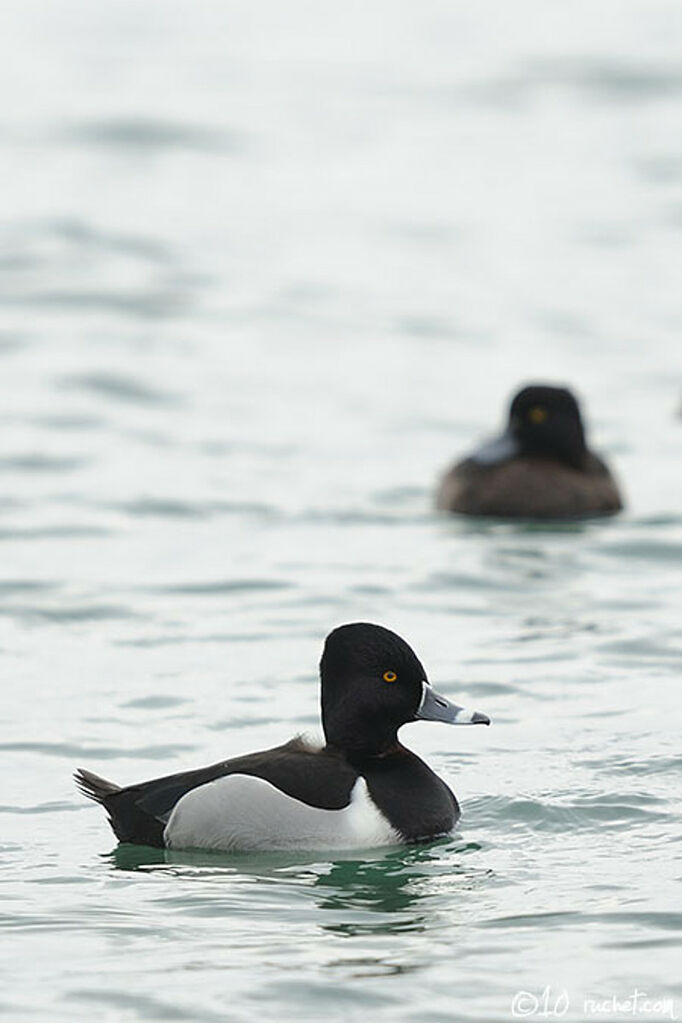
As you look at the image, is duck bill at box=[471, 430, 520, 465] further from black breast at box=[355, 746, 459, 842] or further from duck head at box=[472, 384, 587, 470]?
black breast at box=[355, 746, 459, 842]

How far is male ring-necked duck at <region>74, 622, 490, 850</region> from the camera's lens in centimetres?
985

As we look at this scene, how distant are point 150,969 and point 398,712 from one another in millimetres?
2080

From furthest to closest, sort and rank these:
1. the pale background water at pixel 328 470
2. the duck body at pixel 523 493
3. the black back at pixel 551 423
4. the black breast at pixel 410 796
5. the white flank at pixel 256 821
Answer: the black back at pixel 551 423 → the duck body at pixel 523 493 → the black breast at pixel 410 796 → the white flank at pixel 256 821 → the pale background water at pixel 328 470

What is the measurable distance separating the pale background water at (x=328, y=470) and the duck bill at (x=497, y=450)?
0.54 metres

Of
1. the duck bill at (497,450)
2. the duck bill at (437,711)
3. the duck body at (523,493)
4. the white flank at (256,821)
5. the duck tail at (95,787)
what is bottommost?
the white flank at (256,821)

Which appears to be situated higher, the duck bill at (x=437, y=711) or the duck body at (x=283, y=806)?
the duck bill at (x=437, y=711)

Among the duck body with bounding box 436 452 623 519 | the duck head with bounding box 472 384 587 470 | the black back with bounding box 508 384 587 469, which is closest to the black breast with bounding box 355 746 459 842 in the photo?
the duck body with bounding box 436 452 623 519

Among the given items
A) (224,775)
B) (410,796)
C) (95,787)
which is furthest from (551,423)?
(224,775)

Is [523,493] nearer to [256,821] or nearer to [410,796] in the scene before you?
[410,796]

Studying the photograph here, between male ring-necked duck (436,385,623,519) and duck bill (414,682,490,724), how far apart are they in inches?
291

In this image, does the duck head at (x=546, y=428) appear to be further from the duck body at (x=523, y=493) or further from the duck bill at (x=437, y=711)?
the duck bill at (x=437, y=711)

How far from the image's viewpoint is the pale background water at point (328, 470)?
9070 mm

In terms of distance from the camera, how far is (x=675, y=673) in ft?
44.2

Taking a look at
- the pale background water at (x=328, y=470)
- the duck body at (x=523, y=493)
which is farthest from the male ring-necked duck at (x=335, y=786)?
the duck body at (x=523, y=493)
